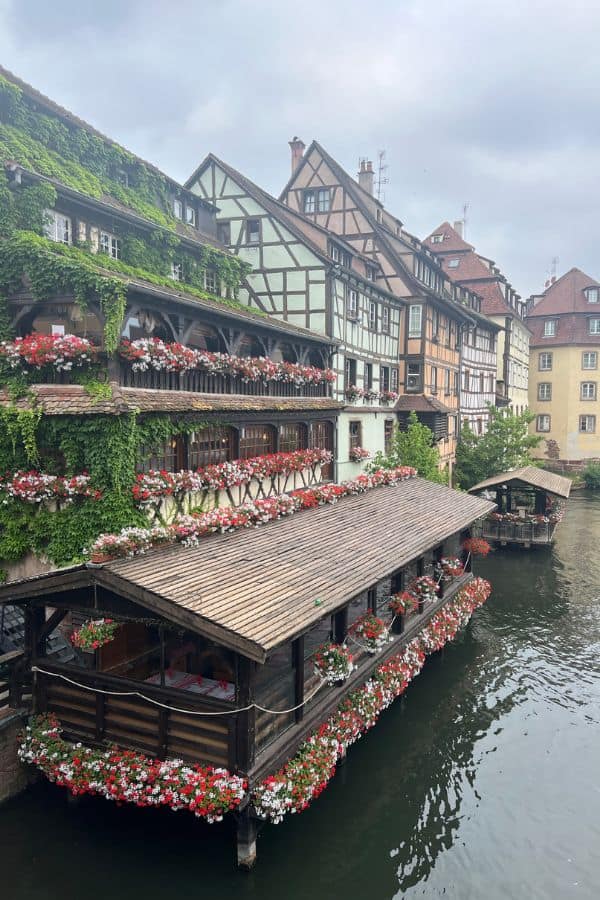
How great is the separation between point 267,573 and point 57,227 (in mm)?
11571

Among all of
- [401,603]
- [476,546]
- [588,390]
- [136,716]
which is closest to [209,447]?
[401,603]

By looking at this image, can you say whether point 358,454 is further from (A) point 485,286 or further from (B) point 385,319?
(A) point 485,286

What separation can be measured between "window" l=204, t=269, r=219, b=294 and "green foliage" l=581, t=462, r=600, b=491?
38.8m

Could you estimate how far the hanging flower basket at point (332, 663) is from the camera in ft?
38.0

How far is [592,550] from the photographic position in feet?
104

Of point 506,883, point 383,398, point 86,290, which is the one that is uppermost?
point 86,290

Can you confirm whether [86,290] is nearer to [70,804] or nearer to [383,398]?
[70,804]

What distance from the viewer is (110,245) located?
19109mm

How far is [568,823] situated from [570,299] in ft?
186

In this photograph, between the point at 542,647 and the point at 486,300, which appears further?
the point at 486,300

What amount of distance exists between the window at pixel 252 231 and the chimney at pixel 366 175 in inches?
535

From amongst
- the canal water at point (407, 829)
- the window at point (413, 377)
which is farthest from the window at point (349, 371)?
the canal water at point (407, 829)

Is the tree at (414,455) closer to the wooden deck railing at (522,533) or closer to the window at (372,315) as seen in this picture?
the wooden deck railing at (522,533)

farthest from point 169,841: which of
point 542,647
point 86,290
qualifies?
point 542,647
